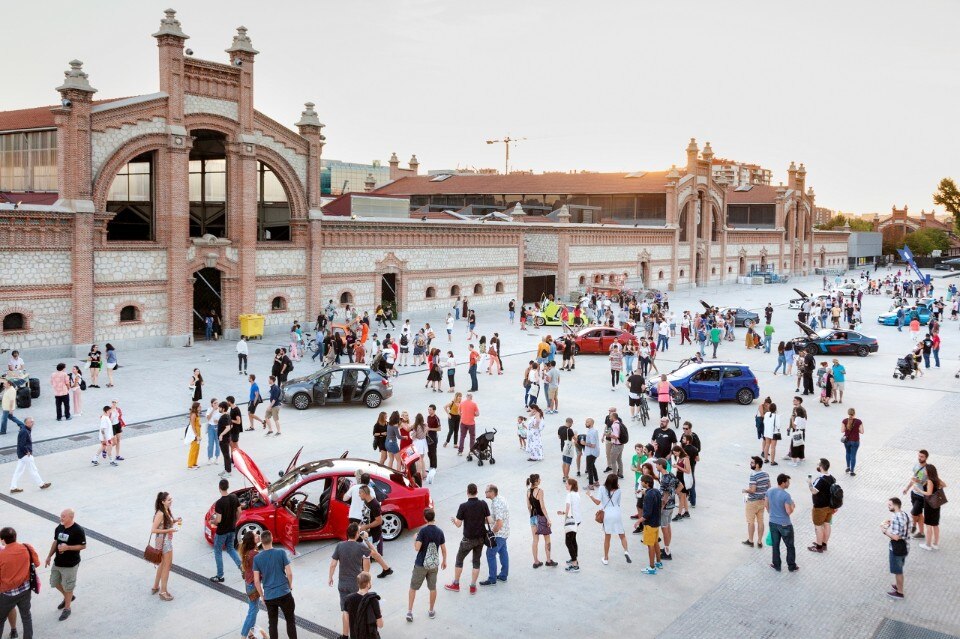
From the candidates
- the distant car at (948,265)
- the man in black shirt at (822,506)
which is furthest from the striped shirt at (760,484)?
Result: the distant car at (948,265)

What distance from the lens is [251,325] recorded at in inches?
1384

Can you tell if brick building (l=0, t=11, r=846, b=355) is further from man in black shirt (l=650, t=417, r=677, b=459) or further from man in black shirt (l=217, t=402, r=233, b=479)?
man in black shirt (l=650, t=417, r=677, b=459)

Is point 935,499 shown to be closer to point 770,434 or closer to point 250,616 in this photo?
point 770,434

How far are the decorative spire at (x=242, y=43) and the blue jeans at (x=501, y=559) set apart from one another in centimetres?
2834

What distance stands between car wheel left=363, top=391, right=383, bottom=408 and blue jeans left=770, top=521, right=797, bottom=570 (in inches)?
A: 515

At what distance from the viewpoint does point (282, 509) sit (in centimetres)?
1262

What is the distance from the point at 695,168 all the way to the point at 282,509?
63.3 m

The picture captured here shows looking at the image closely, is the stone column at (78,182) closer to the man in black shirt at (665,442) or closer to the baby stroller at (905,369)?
the man in black shirt at (665,442)

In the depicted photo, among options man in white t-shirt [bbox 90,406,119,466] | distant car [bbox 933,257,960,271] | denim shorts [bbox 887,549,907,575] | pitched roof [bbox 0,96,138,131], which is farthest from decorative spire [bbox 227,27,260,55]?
distant car [bbox 933,257,960,271]

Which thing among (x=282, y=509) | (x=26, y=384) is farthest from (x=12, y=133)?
(x=282, y=509)

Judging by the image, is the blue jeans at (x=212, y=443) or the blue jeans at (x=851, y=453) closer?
the blue jeans at (x=851, y=453)

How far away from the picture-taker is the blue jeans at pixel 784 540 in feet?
39.8

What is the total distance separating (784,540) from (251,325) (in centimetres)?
2703

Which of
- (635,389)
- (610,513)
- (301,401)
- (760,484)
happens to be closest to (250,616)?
(610,513)
